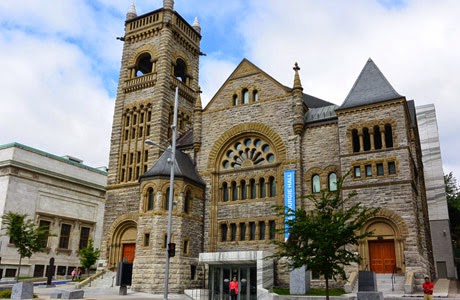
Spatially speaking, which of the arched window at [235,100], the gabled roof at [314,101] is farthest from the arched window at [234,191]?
the gabled roof at [314,101]

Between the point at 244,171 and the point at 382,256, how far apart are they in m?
11.7

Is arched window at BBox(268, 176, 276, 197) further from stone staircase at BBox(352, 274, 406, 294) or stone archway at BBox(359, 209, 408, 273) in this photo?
stone staircase at BBox(352, 274, 406, 294)

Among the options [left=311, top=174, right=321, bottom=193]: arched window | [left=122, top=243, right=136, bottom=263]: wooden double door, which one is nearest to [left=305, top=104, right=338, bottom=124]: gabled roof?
[left=311, top=174, right=321, bottom=193]: arched window

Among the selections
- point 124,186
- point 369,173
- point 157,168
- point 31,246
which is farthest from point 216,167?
point 31,246

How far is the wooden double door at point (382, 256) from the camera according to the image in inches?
1032

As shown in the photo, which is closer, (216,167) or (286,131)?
(286,131)

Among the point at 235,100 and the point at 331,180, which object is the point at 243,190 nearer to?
the point at 331,180

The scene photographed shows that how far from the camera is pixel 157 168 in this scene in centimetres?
3275

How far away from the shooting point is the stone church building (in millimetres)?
27125

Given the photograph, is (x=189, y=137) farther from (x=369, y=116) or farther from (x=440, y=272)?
(x=440, y=272)

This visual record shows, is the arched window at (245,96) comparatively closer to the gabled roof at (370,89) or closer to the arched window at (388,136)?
the gabled roof at (370,89)

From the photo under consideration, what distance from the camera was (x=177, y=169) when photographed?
3234 cm

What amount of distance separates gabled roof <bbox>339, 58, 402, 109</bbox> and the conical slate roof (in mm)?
12109

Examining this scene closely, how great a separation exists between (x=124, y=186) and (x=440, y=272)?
101 ft
